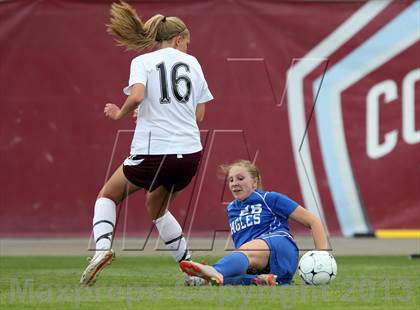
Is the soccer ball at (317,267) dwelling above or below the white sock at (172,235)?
below

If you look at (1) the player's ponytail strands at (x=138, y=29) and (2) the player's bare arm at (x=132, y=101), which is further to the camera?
(1) the player's ponytail strands at (x=138, y=29)

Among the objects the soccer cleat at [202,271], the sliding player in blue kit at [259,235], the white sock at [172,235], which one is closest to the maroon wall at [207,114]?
the white sock at [172,235]

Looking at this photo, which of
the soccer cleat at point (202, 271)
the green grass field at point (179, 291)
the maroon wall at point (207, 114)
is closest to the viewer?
the green grass field at point (179, 291)

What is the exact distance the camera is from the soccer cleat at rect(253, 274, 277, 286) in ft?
22.0

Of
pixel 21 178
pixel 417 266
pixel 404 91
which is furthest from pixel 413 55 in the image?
pixel 21 178

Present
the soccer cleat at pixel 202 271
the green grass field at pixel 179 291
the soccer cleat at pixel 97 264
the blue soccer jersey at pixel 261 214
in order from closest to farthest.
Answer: the green grass field at pixel 179 291 → the soccer cleat at pixel 202 271 → the soccer cleat at pixel 97 264 → the blue soccer jersey at pixel 261 214

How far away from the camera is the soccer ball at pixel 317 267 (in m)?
6.77

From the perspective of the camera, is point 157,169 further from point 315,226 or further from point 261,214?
point 315,226

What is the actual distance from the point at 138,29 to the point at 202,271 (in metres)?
1.61

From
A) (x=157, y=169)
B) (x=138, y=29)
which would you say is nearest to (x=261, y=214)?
(x=157, y=169)

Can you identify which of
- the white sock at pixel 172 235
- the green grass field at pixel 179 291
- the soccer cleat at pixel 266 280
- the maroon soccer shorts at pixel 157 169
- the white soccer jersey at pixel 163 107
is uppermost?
the white soccer jersey at pixel 163 107

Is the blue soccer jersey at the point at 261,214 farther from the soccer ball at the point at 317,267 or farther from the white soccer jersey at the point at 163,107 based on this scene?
the white soccer jersey at the point at 163,107

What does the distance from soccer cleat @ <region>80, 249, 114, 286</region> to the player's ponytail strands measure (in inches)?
51.0

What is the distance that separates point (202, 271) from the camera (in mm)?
6348
